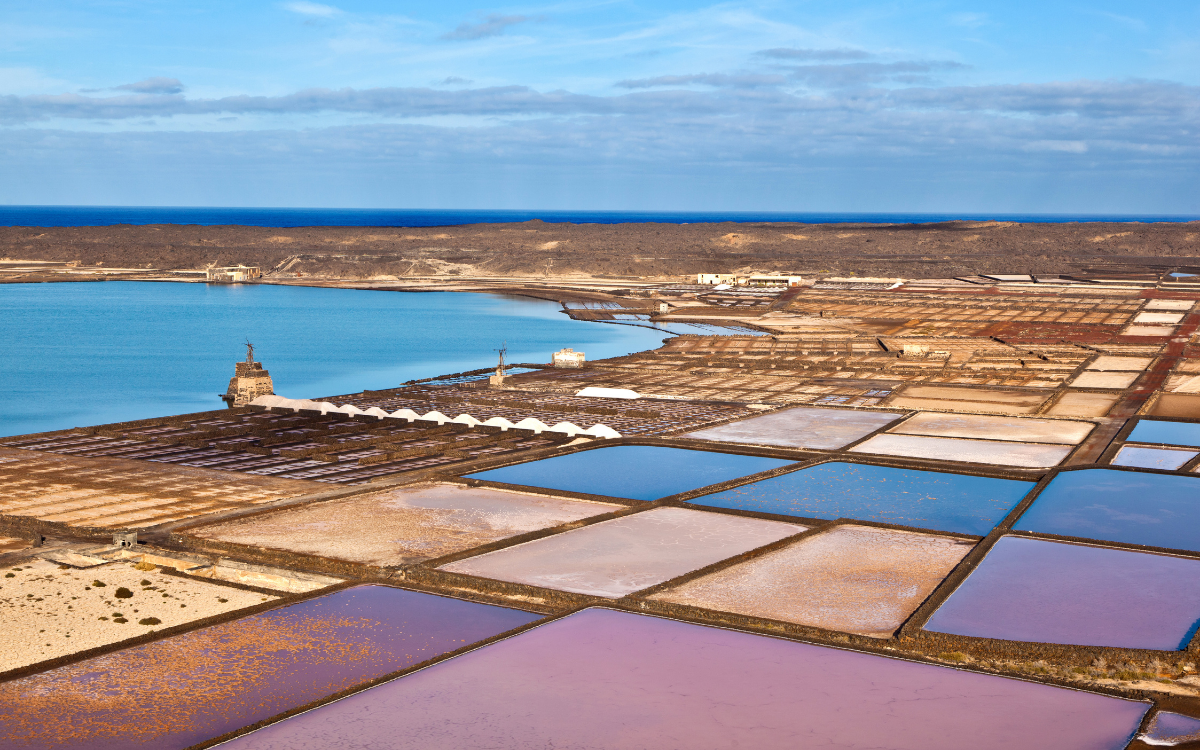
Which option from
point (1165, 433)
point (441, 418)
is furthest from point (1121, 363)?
point (441, 418)

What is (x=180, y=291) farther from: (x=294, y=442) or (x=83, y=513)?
(x=83, y=513)

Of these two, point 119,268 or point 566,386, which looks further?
point 119,268

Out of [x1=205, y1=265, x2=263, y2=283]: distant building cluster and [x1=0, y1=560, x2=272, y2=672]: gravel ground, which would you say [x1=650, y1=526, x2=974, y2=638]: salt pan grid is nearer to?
[x1=0, y1=560, x2=272, y2=672]: gravel ground

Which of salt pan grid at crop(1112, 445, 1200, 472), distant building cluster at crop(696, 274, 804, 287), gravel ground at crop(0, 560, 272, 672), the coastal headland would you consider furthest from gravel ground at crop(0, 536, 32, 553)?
distant building cluster at crop(696, 274, 804, 287)

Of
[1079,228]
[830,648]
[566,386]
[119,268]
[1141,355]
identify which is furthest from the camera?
[1079,228]

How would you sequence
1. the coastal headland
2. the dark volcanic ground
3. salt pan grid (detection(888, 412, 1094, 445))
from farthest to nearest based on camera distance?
the dark volcanic ground → salt pan grid (detection(888, 412, 1094, 445)) → the coastal headland

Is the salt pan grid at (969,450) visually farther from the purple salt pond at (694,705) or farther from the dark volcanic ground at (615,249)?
the dark volcanic ground at (615,249)

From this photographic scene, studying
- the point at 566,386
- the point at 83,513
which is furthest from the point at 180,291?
the point at 83,513
